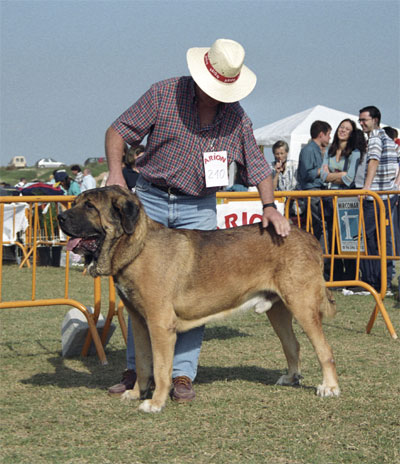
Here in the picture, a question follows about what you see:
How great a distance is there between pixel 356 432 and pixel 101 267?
1.87 m

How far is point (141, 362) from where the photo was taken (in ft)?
14.4

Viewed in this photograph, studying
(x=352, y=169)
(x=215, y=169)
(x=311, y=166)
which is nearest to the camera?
(x=215, y=169)

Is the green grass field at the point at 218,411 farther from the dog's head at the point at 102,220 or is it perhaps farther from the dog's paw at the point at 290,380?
the dog's head at the point at 102,220

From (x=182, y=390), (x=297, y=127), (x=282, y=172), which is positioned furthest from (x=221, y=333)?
(x=297, y=127)

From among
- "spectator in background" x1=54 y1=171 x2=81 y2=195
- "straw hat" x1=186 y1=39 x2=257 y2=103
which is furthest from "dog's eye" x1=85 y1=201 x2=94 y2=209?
"spectator in background" x1=54 y1=171 x2=81 y2=195

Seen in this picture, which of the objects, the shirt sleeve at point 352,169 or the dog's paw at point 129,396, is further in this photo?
the shirt sleeve at point 352,169

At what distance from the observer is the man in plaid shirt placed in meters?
4.32

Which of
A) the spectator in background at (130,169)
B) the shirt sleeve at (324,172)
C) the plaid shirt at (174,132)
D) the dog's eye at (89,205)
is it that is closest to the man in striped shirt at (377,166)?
the shirt sleeve at (324,172)

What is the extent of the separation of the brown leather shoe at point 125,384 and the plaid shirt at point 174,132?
1435mm

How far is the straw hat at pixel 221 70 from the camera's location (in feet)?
14.0

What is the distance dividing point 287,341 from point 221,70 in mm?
2117

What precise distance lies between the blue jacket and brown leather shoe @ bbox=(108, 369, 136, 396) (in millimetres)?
6052

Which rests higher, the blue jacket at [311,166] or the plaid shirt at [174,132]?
the blue jacket at [311,166]

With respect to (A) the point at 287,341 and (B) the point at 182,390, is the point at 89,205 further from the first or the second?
(A) the point at 287,341
